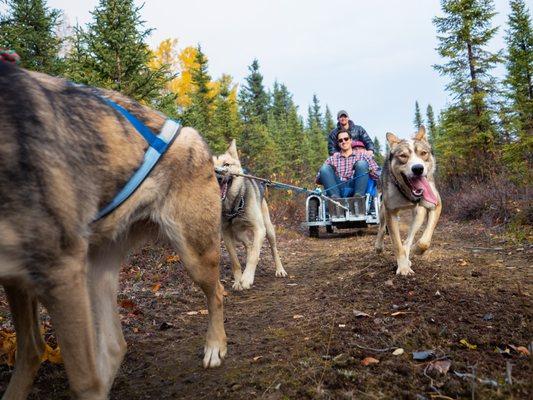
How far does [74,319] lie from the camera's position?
186 cm

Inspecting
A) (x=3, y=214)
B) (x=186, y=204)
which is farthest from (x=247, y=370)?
(x=3, y=214)

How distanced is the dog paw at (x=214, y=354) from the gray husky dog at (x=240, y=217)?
2.66 metres

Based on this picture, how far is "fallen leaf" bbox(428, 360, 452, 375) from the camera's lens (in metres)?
2.12

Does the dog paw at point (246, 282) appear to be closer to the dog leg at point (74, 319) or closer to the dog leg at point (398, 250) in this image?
the dog leg at point (398, 250)

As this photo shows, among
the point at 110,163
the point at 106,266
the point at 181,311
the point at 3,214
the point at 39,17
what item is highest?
the point at 39,17

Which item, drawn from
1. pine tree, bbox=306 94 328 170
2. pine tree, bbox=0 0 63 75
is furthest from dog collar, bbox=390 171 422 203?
pine tree, bbox=306 94 328 170

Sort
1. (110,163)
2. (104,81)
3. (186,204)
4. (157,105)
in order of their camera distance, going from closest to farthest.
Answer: (110,163) < (186,204) < (104,81) < (157,105)

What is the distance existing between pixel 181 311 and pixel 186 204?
7.39ft

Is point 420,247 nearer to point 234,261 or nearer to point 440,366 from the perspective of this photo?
point 234,261

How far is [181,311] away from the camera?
14.9ft

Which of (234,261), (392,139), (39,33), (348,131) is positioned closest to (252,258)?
(234,261)

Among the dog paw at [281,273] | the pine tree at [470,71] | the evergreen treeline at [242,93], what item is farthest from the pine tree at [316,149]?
the dog paw at [281,273]

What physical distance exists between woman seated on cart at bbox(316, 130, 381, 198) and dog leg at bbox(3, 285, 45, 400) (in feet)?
28.3

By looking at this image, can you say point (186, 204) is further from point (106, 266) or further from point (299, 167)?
point (299, 167)
